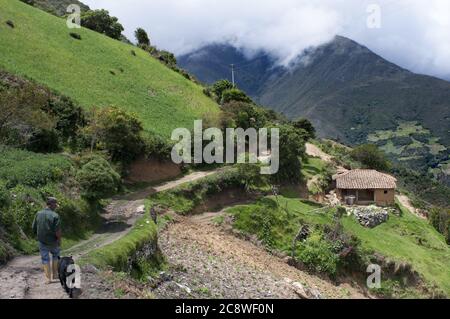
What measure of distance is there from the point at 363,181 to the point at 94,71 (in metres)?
29.2

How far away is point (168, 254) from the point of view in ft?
84.9

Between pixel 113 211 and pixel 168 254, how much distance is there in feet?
20.1

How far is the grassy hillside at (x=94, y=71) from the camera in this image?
4838cm

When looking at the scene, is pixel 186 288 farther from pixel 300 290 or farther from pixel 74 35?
pixel 74 35

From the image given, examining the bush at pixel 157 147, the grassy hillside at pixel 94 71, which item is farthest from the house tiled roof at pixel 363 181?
the bush at pixel 157 147

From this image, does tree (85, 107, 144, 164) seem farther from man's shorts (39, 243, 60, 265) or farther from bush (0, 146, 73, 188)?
man's shorts (39, 243, 60, 265)

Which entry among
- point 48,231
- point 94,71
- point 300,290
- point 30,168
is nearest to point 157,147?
point 30,168

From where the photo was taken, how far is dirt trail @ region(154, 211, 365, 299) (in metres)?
21.9

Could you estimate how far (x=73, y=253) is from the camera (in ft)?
65.3

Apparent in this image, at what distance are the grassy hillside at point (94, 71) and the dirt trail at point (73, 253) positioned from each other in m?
14.8

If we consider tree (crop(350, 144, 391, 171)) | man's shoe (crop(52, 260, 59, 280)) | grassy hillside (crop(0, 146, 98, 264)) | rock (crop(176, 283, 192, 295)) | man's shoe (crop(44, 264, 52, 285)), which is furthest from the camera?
tree (crop(350, 144, 391, 171))

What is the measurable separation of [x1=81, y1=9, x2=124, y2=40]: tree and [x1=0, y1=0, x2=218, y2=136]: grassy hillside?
9.25m

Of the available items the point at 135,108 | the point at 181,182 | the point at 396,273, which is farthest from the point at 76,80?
the point at 396,273

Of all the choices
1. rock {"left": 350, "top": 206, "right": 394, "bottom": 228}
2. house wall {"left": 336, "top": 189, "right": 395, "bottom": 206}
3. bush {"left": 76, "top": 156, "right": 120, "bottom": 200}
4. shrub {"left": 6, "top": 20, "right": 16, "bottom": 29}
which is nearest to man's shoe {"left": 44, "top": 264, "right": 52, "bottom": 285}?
bush {"left": 76, "top": 156, "right": 120, "bottom": 200}
